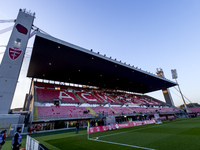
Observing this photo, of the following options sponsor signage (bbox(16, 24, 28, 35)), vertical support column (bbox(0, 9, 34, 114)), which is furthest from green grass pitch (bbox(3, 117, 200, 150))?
sponsor signage (bbox(16, 24, 28, 35))

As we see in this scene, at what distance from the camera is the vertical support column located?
54.0 ft

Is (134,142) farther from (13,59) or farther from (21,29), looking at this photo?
(21,29)

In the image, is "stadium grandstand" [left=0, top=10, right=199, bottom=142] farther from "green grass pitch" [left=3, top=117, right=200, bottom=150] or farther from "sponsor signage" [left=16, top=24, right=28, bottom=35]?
"green grass pitch" [left=3, top=117, right=200, bottom=150]

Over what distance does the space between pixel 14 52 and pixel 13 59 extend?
124 cm

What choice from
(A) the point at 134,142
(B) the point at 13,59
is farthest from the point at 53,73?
(A) the point at 134,142

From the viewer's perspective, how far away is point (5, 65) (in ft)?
57.6

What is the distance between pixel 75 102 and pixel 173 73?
1754 inches

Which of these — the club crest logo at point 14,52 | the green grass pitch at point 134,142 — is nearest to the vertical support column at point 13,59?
the club crest logo at point 14,52

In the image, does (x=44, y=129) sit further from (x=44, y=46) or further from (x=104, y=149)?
(x=104, y=149)

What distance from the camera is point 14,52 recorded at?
1845 cm

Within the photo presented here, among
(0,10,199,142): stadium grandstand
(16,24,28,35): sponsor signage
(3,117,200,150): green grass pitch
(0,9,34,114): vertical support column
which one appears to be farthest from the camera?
(16,24,28,35): sponsor signage

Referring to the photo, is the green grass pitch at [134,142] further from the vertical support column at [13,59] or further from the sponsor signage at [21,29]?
the sponsor signage at [21,29]

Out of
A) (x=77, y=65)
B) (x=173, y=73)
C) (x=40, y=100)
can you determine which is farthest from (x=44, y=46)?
(x=173, y=73)

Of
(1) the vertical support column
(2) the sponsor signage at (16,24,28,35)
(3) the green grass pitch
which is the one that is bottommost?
(3) the green grass pitch
